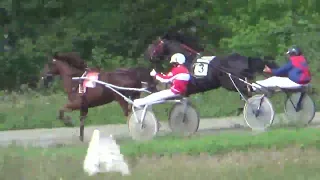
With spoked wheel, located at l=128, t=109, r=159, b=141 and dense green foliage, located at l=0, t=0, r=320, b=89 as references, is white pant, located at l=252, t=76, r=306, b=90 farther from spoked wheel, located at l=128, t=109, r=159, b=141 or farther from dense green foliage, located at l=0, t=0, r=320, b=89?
dense green foliage, located at l=0, t=0, r=320, b=89

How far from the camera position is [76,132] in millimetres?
18766

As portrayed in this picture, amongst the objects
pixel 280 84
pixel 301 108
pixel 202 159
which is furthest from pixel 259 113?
pixel 202 159

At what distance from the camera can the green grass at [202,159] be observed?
1119cm

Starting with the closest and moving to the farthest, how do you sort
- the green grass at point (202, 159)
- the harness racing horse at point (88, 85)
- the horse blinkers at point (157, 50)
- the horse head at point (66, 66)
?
the green grass at point (202, 159) → the harness racing horse at point (88, 85) → the horse head at point (66, 66) → the horse blinkers at point (157, 50)

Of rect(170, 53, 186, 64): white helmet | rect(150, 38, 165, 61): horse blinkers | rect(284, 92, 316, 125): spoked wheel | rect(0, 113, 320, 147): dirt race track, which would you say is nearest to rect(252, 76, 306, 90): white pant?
rect(284, 92, 316, 125): spoked wheel

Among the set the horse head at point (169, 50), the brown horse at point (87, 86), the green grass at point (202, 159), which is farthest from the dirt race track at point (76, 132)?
the green grass at point (202, 159)

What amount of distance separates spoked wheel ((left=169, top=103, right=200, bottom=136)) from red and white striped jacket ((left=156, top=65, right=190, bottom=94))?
23.5 inches

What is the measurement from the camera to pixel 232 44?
1201 inches

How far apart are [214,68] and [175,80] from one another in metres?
1.50

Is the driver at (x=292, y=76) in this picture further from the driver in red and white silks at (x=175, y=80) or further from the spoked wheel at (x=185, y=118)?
the driver in red and white silks at (x=175, y=80)

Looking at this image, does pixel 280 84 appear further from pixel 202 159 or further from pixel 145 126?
pixel 202 159

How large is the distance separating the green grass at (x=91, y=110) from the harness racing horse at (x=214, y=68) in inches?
120

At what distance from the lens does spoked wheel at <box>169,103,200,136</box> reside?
1648cm

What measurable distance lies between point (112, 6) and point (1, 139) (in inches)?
612
